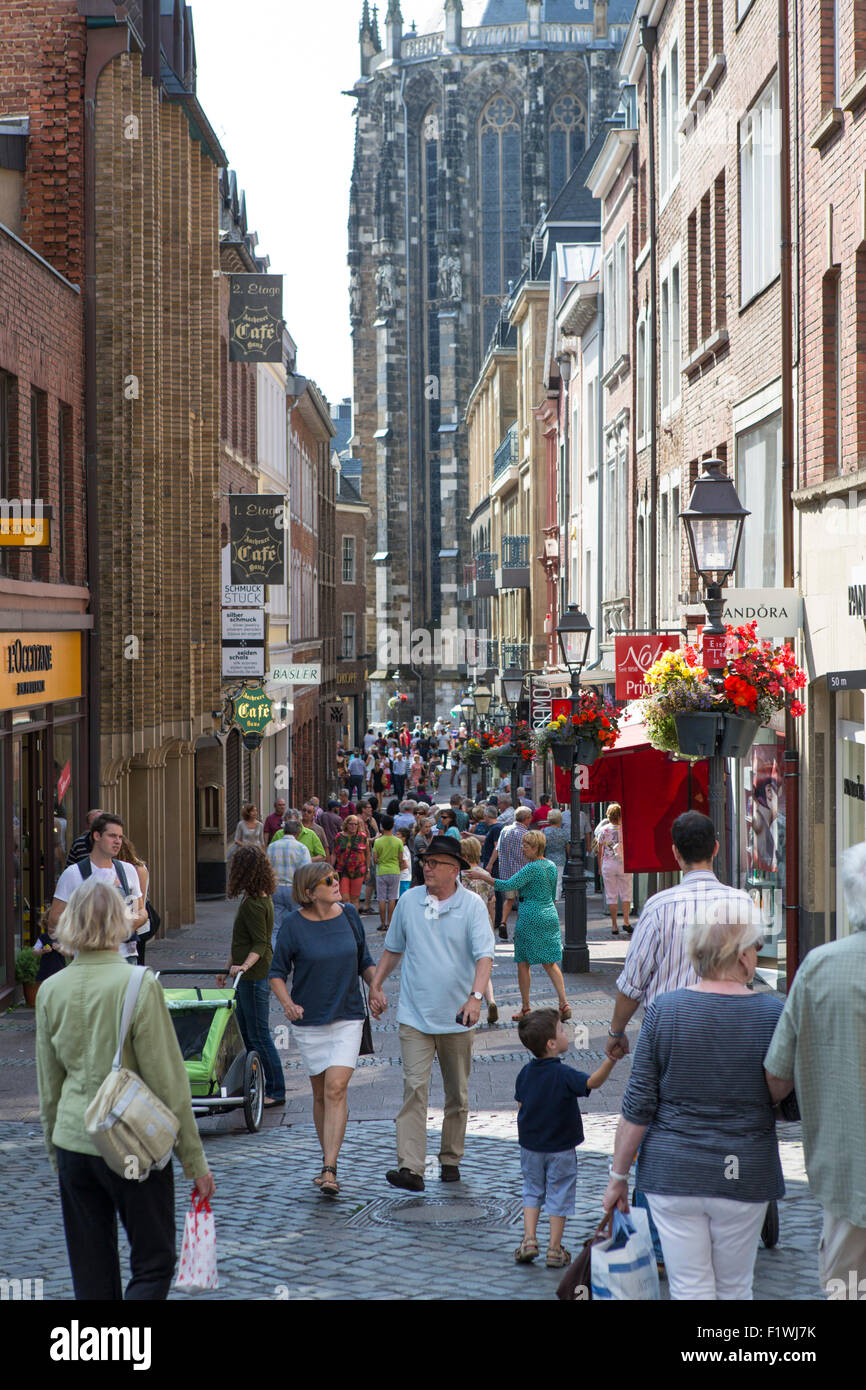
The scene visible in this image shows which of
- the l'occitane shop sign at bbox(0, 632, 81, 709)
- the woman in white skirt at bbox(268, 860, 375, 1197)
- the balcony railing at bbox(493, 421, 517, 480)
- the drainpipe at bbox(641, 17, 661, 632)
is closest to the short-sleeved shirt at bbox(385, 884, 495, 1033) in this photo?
the woman in white skirt at bbox(268, 860, 375, 1197)

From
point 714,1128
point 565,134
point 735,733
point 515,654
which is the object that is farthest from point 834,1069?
point 565,134

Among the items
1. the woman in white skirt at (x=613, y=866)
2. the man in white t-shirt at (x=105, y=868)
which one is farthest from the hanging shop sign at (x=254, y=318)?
the man in white t-shirt at (x=105, y=868)

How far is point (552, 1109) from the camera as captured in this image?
7078mm

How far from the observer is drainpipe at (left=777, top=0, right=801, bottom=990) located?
46.4ft

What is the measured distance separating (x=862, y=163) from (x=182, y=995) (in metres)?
7.06

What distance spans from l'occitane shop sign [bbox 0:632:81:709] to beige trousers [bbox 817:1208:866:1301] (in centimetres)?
1109

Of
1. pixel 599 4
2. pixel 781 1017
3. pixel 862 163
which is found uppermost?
pixel 599 4

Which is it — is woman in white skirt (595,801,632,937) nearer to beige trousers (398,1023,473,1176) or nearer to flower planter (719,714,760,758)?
flower planter (719,714,760,758)

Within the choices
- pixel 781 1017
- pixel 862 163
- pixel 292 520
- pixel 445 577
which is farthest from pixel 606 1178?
pixel 445 577

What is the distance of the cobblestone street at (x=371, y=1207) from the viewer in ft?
22.2

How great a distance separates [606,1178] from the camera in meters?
8.41

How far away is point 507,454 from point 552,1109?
4954 centimetres
